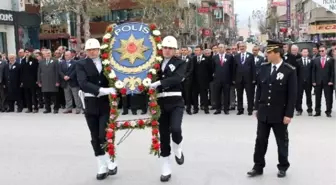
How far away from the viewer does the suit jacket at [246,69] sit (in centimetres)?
1343

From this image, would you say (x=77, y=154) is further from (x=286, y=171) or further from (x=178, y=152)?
(x=286, y=171)

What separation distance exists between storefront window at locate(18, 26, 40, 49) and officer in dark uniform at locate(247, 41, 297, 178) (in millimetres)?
27424

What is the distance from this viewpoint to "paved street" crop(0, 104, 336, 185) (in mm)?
7145

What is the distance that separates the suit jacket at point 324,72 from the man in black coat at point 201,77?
116 inches

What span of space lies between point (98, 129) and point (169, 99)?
3.75ft

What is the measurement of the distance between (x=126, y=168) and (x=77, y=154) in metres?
1.47

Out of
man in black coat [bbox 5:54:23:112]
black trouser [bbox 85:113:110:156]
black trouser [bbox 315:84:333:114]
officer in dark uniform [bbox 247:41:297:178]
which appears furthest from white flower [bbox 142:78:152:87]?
man in black coat [bbox 5:54:23:112]

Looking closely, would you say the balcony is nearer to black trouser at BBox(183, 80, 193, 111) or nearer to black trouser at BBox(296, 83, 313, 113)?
black trouser at BBox(296, 83, 313, 113)

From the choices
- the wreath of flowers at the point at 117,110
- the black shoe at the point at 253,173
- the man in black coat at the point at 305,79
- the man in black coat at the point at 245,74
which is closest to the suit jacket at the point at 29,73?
the man in black coat at the point at 245,74

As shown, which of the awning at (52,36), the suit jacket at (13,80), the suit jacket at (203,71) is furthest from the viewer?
the awning at (52,36)

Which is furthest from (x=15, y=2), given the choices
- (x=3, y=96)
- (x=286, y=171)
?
(x=286, y=171)

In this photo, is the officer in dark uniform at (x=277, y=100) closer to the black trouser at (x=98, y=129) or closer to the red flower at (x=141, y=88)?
the red flower at (x=141, y=88)

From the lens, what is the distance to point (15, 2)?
102 ft

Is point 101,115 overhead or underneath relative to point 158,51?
underneath
